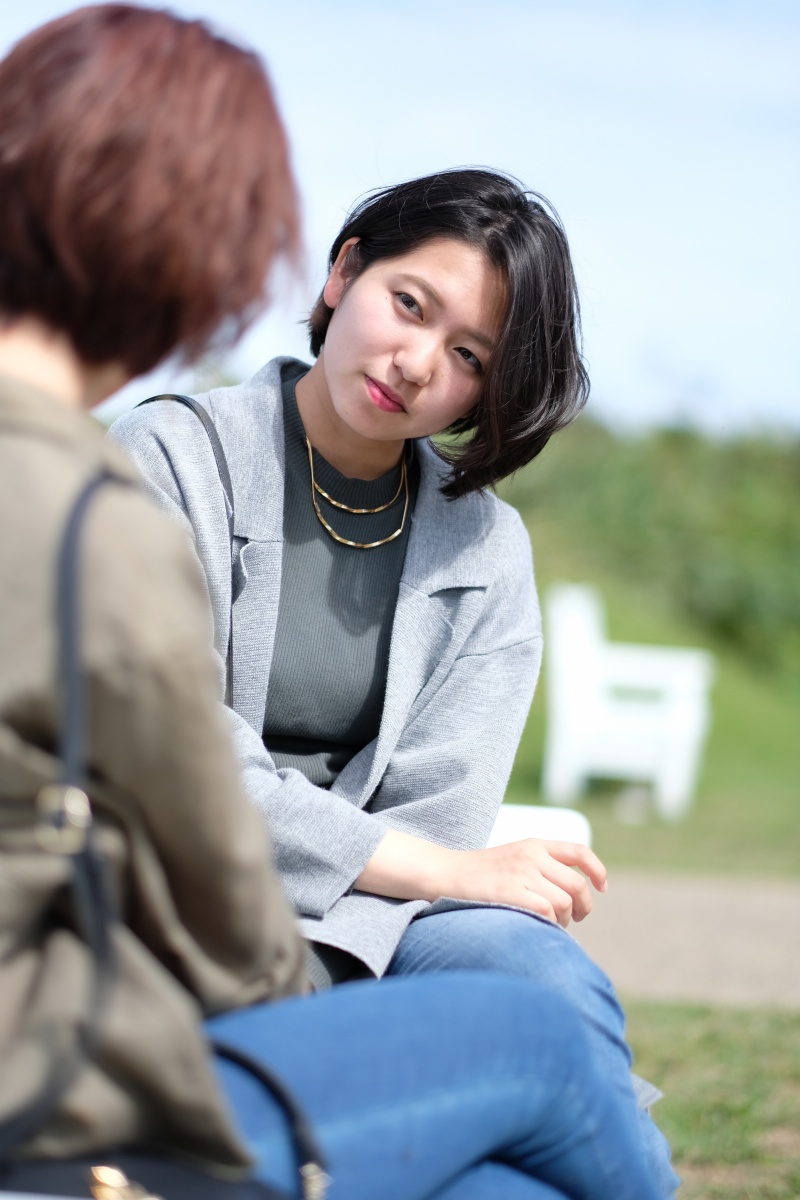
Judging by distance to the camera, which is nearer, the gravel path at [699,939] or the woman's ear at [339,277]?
the woman's ear at [339,277]

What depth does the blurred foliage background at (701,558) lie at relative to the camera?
462 inches

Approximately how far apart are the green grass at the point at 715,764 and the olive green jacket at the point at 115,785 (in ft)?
18.5

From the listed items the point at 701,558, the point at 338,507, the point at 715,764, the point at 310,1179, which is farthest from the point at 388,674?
the point at 701,558

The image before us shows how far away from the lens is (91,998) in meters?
1.01

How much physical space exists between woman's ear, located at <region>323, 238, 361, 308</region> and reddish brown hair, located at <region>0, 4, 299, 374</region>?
0.94 metres

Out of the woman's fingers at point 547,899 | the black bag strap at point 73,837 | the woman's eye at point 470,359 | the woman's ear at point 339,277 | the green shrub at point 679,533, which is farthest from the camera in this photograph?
the green shrub at point 679,533

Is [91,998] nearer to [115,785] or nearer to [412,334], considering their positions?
[115,785]

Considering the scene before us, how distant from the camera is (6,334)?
1.18 m

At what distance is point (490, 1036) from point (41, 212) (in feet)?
2.83

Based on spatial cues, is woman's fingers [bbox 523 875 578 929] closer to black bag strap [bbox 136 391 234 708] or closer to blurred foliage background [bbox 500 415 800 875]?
black bag strap [bbox 136 391 234 708]

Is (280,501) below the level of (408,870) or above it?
above

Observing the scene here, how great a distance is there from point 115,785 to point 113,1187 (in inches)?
12.4

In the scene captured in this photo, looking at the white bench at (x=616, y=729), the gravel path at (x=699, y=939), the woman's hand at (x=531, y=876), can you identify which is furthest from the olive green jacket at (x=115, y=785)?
the white bench at (x=616, y=729)

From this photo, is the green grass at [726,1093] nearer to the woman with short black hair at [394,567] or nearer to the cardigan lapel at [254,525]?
the woman with short black hair at [394,567]
